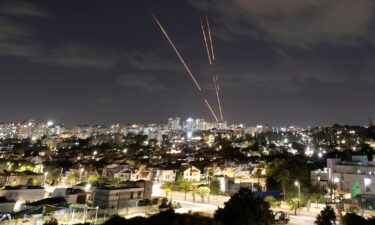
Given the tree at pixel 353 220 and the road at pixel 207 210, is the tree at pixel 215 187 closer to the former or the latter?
the road at pixel 207 210

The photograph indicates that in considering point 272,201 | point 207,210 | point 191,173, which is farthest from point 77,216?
point 191,173

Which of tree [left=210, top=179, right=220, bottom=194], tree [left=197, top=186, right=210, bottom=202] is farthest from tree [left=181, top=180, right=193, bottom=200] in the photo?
tree [left=210, top=179, right=220, bottom=194]

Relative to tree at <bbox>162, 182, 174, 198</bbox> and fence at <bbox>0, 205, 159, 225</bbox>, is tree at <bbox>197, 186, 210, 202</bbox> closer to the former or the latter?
tree at <bbox>162, 182, 174, 198</bbox>

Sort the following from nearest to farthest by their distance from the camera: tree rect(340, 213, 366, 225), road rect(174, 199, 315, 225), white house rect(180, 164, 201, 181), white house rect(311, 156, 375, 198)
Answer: tree rect(340, 213, 366, 225)
road rect(174, 199, 315, 225)
white house rect(311, 156, 375, 198)
white house rect(180, 164, 201, 181)

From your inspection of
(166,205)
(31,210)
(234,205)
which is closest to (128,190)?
(166,205)

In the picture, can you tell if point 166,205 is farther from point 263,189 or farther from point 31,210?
point 263,189

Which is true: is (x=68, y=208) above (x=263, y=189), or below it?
below

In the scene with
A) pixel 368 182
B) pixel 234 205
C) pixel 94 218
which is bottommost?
pixel 94 218

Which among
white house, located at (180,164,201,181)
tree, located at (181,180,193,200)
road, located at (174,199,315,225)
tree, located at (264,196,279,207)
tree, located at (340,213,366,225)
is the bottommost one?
road, located at (174,199,315,225)
